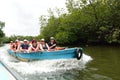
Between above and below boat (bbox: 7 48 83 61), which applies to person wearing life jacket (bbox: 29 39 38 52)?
above

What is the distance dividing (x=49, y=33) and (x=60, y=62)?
151 ft

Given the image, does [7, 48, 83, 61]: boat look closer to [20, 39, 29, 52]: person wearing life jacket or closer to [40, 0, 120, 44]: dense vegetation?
[20, 39, 29, 52]: person wearing life jacket

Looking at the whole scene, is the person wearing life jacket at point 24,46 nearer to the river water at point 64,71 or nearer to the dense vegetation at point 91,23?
the river water at point 64,71

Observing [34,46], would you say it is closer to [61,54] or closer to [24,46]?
[24,46]

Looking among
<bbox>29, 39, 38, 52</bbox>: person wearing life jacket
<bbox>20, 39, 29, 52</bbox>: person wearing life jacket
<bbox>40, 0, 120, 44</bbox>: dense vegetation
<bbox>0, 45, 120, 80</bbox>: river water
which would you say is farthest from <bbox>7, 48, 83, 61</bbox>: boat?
<bbox>40, 0, 120, 44</bbox>: dense vegetation

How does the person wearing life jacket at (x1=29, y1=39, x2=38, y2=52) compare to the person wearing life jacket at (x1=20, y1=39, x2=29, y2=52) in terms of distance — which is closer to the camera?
the person wearing life jacket at (x1=29, y1=39, x2=38, y2=52)

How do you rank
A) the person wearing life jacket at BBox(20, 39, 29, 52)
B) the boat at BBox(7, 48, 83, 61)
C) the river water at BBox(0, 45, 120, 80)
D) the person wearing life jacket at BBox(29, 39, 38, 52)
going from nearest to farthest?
the river water at BBox(0, 45, 120, 80) → the boat at BBox(7, 48, 83, 61) → the person wearing life jacket at BBox(29, 39, 38, 52) → the person wearing life jacket at BBox(20, 39, 29, 52)

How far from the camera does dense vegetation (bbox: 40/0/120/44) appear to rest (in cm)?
4450

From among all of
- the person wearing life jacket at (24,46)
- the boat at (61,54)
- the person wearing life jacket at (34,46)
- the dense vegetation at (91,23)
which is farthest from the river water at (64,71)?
the dense vegetation at (91,23)

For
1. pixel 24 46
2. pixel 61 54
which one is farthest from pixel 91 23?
pixel 61 54

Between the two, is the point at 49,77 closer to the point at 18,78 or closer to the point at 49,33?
the point at 18,78

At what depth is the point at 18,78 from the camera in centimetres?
471

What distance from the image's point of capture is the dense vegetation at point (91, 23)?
44500 millimetres

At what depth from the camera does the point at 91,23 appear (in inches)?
1880
